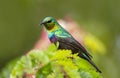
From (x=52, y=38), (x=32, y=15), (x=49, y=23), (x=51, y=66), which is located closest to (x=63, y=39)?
(x=52, y=38)

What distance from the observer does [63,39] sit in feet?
16.3

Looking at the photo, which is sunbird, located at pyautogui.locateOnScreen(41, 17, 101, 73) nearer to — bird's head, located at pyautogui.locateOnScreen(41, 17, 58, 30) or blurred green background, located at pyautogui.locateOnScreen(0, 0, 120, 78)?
bird's head, located at pyautogui.locateOnScreen(41, 17, 58, 30)

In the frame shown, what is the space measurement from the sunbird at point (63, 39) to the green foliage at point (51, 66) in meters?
0.41

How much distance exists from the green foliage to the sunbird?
405 mm

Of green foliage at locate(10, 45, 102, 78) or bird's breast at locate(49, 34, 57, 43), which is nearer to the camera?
green foliage at locate(10, 45, 102, 78)

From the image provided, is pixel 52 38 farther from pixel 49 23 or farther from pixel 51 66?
pixel 51 66

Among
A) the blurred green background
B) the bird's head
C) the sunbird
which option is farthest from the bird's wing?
the blurred green background

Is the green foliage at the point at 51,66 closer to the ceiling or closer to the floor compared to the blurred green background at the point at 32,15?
closer to the floor

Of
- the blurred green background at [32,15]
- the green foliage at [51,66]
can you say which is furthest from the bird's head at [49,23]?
the blurred green background at [32,15]

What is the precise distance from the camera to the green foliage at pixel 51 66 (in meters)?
4.03

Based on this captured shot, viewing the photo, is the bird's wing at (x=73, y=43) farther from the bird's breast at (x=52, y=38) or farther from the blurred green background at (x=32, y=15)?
the blurred green background at (x=32, y=15)

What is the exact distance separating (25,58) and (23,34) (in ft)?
40.4

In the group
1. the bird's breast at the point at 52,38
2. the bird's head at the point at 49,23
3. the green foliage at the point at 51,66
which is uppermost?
the bird's head at the point at 49,23

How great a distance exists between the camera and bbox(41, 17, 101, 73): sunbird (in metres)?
4.68
